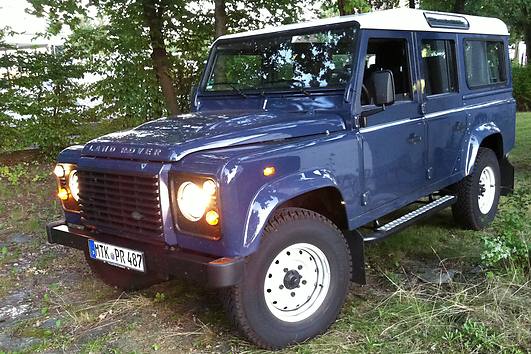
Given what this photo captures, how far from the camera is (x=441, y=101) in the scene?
472 centimetres

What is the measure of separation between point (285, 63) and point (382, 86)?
0.85m

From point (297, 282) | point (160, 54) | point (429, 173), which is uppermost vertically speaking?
point (160, 54)

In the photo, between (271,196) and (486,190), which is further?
(486,190)

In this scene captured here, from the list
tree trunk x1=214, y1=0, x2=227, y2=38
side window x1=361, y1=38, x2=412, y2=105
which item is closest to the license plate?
side window x1=361, y1=38, x2=412, y2=105

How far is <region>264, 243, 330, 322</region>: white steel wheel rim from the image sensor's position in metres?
3.21

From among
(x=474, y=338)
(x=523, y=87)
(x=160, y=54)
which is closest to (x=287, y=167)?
(x=474, y=338)

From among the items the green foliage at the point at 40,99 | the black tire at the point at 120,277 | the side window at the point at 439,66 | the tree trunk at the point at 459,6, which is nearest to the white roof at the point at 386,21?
the side window at the point at 439,66

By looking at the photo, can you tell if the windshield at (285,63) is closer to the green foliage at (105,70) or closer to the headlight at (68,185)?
the headlight at (68,185)

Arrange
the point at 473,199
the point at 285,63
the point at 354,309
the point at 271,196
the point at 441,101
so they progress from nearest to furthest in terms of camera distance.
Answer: the point at 271,196, the point at 354,309, the point at 285,63, the point at 441,101, the point at 473,199

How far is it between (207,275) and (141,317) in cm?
124

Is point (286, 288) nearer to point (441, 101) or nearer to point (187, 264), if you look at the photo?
point (187, 264)

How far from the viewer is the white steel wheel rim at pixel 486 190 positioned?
5535 millimetres

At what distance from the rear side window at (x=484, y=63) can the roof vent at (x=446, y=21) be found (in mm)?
188

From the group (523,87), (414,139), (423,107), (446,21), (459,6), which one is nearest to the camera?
(414,139)
